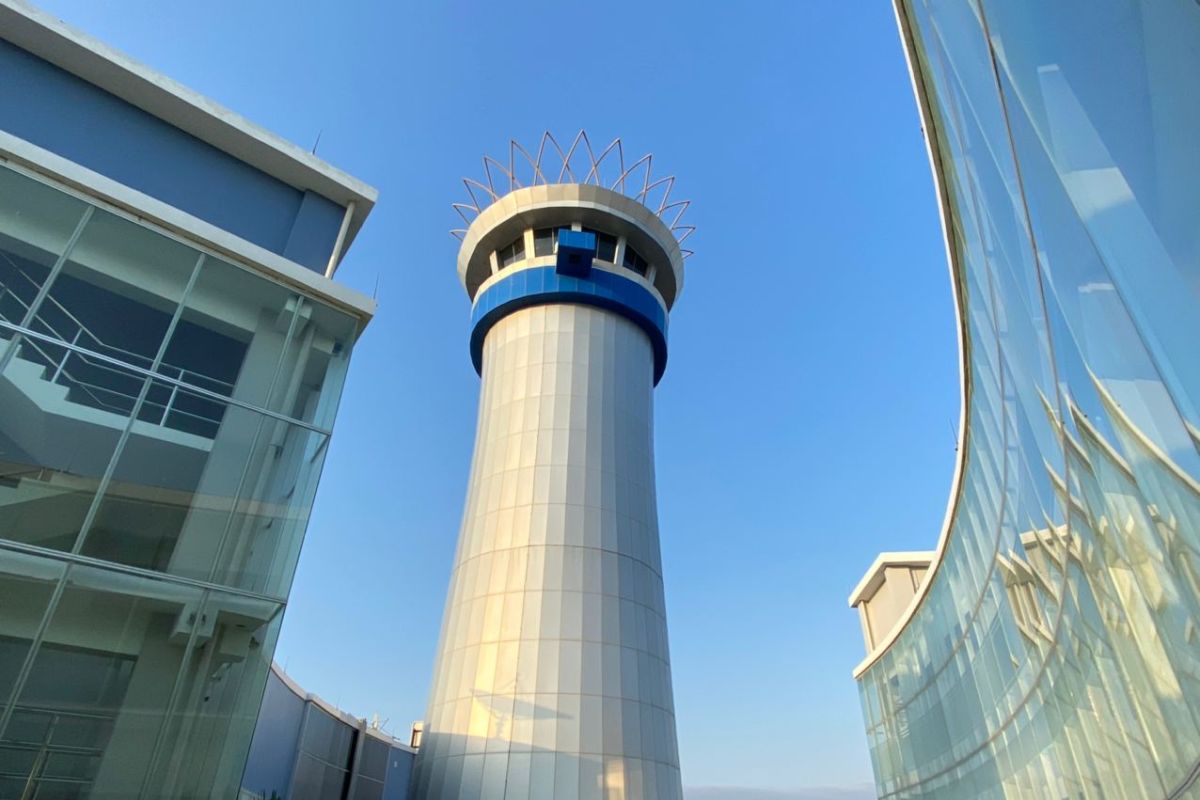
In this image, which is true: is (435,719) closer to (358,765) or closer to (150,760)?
(358,765)

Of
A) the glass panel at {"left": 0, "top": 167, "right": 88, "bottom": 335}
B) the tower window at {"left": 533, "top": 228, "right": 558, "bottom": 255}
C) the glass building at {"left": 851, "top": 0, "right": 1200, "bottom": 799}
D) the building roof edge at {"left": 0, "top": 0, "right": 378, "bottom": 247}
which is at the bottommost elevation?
the glass building at {"left": 851, "top": 0, "right": 1200, "bottom": 799}

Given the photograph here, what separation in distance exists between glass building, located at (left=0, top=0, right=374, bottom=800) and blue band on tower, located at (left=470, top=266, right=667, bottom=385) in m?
13.8

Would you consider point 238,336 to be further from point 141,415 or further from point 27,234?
point 27,234

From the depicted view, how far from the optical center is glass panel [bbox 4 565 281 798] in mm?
9297

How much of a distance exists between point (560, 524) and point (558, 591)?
2.30m

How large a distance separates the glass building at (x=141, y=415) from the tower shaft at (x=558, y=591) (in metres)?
10.9

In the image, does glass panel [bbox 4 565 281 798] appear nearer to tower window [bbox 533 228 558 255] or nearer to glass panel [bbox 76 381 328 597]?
glass panel [bbox 76 381 328 597]

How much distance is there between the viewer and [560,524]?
23625mm

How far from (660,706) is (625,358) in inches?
516

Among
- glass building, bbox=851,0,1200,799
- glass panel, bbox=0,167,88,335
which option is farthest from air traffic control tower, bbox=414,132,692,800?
glass panel, bbox=0,167,88,335

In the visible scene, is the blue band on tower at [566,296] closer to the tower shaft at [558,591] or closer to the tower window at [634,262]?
the tower shaft at [558,591]

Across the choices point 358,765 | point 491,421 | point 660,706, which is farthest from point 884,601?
point 358,765

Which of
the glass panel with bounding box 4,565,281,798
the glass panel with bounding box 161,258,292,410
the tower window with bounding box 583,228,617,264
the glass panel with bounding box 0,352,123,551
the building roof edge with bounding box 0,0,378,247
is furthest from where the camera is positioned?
the tower window with bounding box 583,228,617,264

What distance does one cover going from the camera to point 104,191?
12.2 metres
